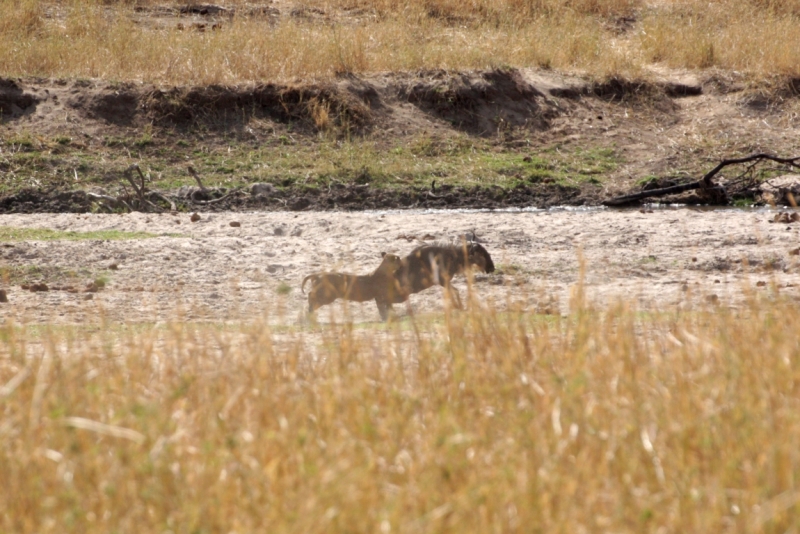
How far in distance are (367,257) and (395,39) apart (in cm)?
940

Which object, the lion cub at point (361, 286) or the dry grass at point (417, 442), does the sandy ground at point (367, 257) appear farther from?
the dry grass at point (417, 442)

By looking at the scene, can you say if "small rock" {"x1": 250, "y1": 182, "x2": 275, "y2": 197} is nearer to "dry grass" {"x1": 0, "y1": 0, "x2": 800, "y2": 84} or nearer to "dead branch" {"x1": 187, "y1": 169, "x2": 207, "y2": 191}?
"dead branch" {"x1": 187, "y1": 169, "x2": 207, "y2": 191}

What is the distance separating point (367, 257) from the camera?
29.2 feet

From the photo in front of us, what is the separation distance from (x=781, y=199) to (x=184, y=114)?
26.7 feet

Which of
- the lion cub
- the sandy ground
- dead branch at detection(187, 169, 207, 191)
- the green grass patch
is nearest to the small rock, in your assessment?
dead branch at detection(187, 169, 207, 191)

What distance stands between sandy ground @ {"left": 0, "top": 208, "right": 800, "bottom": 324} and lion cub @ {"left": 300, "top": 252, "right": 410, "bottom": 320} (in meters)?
0.15

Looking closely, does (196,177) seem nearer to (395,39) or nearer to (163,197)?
(163,197)

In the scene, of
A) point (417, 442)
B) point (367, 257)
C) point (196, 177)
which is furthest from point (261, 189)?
point (417, 442)

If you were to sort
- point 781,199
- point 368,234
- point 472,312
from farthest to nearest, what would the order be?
point 781,199 < point 368,234 < point 472,312

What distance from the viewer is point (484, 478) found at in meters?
3.07

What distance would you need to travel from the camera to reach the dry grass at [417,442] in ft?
9.43

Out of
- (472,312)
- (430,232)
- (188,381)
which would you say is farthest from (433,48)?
(188,381)

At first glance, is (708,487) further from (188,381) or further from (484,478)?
(188,381)

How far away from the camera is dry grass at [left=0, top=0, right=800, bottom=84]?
15609 mm
